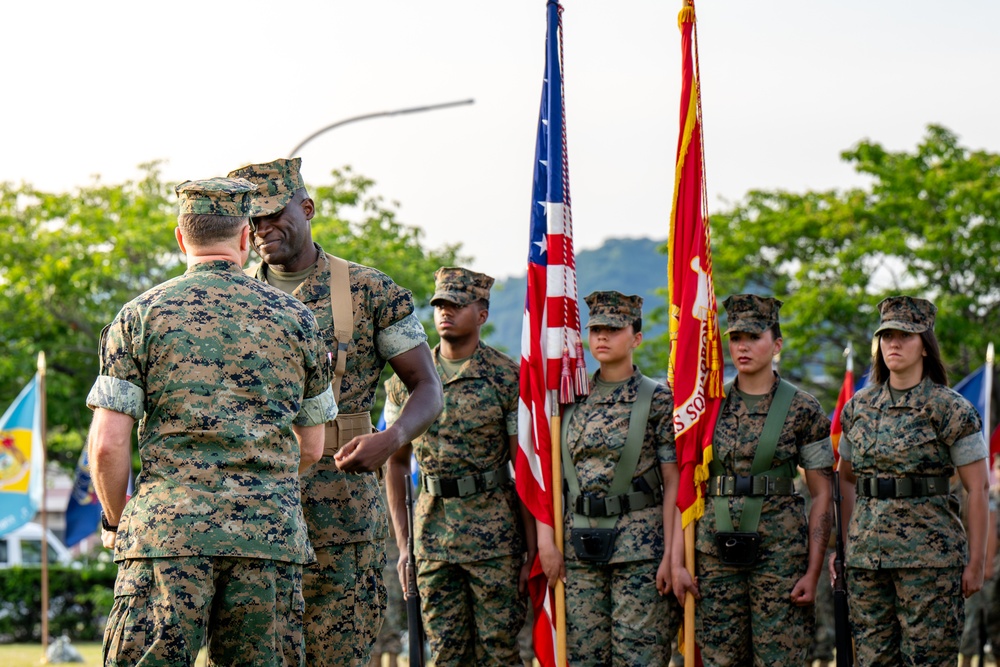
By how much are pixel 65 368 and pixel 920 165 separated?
51.4 ft

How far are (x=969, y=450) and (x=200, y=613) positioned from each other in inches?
179

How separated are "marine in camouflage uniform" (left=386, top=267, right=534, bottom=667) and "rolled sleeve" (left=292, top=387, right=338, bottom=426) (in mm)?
2625

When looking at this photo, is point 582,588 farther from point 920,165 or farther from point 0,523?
point 920,165

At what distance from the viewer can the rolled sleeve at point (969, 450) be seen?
7.16m

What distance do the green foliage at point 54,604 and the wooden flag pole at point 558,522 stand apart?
1442cm

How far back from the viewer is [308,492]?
531 centimetres

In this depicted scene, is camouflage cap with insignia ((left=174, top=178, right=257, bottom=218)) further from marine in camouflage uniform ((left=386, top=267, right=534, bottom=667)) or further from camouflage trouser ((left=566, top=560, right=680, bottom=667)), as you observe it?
camouflage trouser ((left=566, top=560, right=680, bottom=667))

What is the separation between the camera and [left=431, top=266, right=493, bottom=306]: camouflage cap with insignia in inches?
286

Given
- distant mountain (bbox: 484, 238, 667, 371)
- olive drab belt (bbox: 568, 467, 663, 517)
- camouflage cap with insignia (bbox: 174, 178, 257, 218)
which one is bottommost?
olive drab belt (bbox: 568, 467, 663, 517)

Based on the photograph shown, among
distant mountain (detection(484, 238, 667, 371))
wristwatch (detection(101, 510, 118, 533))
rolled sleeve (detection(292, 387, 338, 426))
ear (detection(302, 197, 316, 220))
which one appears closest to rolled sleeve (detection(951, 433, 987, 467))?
ear (detection(302, 197, 316, 220))

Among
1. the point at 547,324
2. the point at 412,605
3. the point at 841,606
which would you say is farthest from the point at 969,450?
the point at 412,605

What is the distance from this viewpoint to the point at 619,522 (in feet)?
23.2

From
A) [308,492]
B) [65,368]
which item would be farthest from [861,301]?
[308,492]

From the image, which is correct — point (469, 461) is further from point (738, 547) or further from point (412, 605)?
point (738, 547)
